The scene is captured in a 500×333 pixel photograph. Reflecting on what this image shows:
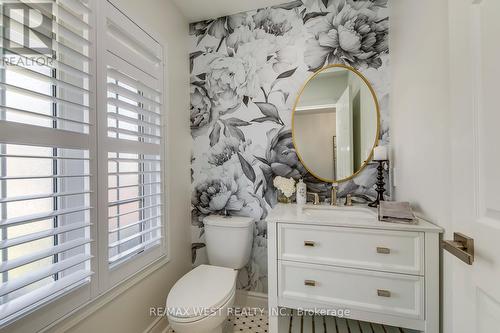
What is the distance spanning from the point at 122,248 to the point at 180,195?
0.61m

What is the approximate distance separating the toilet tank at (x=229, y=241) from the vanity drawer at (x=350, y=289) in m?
0.48

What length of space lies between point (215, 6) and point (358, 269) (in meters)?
2.22

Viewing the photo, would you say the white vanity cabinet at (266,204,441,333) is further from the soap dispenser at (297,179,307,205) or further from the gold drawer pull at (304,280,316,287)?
the soap dispenser at (297,179,307,205)

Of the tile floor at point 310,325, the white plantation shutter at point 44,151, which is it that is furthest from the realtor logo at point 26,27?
the tile floor at point 310,325

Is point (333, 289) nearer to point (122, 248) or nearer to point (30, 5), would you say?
point (122, 248)

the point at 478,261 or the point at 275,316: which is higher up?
the point at 478,261

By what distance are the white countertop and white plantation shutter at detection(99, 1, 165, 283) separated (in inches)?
→ 33.9

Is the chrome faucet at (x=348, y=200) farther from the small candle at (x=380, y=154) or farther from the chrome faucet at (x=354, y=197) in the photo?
the small candle at (x=380, y=154)

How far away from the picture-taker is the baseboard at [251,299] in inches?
73.3

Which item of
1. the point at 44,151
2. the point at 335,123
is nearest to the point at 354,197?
the point at 335,123

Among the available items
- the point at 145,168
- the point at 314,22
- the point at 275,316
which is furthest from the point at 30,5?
the point at 275,316

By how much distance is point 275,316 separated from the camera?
1333 millimetres

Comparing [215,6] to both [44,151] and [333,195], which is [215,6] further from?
[333,195]

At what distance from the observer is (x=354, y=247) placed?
A: 1.22 m
